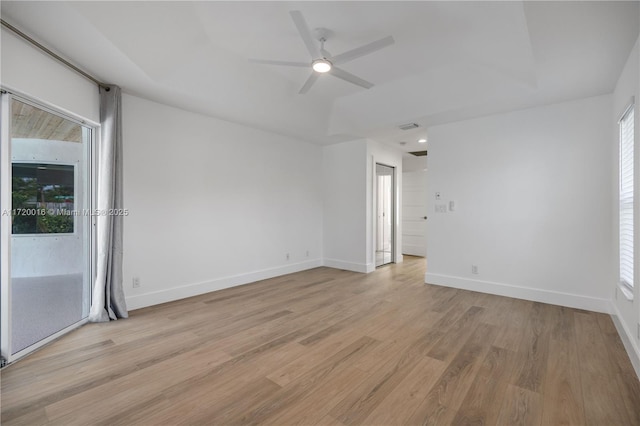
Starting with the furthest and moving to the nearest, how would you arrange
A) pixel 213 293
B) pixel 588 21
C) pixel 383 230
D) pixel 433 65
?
pixel 383 230 → pixel 213 293 → pixel 433 65 → pixel 588 21

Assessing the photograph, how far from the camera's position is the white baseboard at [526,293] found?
3.52 meters

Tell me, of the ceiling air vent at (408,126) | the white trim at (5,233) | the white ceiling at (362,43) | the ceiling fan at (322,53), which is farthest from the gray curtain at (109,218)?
the ceiling air vent at (408,126)

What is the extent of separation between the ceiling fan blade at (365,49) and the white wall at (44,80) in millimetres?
2565

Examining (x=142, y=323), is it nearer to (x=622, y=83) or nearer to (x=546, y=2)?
(x=546, y=2)

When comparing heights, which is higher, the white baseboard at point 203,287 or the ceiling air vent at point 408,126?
the ceiling air vent at point 408,126

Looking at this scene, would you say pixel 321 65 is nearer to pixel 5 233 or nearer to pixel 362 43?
pixel 362 43

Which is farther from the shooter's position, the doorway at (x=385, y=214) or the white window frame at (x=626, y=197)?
the doorway at (x=385, y=214)

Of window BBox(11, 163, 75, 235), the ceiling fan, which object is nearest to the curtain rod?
window BBox(11, 163, 75, 235)

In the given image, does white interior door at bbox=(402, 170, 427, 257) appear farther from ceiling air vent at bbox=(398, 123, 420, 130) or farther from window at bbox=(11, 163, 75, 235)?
window at bbox=(11, 163, 75, 235)

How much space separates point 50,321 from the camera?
286 cm

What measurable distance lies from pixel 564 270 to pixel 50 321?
5.86m

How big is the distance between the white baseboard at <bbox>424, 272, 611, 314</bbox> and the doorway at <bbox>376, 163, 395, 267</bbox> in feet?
5.71

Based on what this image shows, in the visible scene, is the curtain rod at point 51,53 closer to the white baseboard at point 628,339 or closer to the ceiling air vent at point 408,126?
the ceiling air vent at point 408,126

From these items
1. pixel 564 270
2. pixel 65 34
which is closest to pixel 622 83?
pixel 564 270
